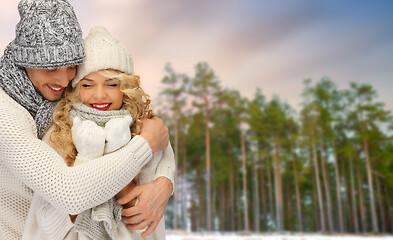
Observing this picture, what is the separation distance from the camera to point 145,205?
135 centimetres

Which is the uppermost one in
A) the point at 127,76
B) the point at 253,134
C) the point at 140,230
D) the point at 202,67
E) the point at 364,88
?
the point at 202,67

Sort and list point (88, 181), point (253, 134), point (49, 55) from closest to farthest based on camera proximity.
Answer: point (88, 181) → point (49, 55) → point (253, 134)

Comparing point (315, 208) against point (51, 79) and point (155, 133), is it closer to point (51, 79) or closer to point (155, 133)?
point (155, 133)

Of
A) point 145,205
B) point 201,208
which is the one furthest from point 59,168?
point 201,208

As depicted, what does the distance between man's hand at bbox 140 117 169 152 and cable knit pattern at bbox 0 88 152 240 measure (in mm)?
93

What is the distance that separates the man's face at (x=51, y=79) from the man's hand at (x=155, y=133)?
0.37 metres

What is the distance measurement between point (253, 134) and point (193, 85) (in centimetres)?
445

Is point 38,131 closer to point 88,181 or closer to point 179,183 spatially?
point 88,181

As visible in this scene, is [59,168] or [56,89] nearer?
[59,168]

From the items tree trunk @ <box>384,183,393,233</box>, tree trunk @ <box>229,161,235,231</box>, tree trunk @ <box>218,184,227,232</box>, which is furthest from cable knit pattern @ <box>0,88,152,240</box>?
tree trunk @ <box>384,183,393,233</box>

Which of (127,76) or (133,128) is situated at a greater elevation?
(127,76)

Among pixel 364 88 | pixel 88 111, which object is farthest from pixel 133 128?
pixel 364 88

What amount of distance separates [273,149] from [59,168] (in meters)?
18.6

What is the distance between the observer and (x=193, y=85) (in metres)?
16.7
